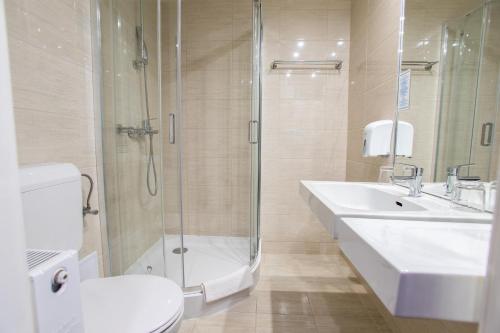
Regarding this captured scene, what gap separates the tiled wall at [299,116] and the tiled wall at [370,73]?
0.12m

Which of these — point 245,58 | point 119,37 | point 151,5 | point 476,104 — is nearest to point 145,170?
point 119,37

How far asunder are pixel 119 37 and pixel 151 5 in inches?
12.5

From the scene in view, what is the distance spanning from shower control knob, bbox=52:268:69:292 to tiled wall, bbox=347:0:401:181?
68.0 inches

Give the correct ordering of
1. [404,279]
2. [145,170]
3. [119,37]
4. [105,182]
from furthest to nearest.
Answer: [145,170]
[119,37]
[105,182]
[404,279]

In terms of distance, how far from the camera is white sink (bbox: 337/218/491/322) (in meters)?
0.43

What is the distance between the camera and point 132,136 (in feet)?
5.51

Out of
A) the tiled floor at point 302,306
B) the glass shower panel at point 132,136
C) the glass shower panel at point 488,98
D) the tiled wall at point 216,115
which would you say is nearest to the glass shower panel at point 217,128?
the tiled wall at point 216,115

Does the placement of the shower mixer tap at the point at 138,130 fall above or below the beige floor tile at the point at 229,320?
above

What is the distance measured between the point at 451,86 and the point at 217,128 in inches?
67.3

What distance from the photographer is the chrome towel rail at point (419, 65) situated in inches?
47.9

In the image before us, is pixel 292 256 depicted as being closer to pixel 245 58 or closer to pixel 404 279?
pixel 245 58

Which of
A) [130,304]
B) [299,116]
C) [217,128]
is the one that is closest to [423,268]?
[130,304]

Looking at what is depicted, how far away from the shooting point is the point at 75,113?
1.24m

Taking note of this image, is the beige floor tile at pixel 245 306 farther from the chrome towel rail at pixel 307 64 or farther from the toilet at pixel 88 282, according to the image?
the chrome towel rail at pixel 307 64
